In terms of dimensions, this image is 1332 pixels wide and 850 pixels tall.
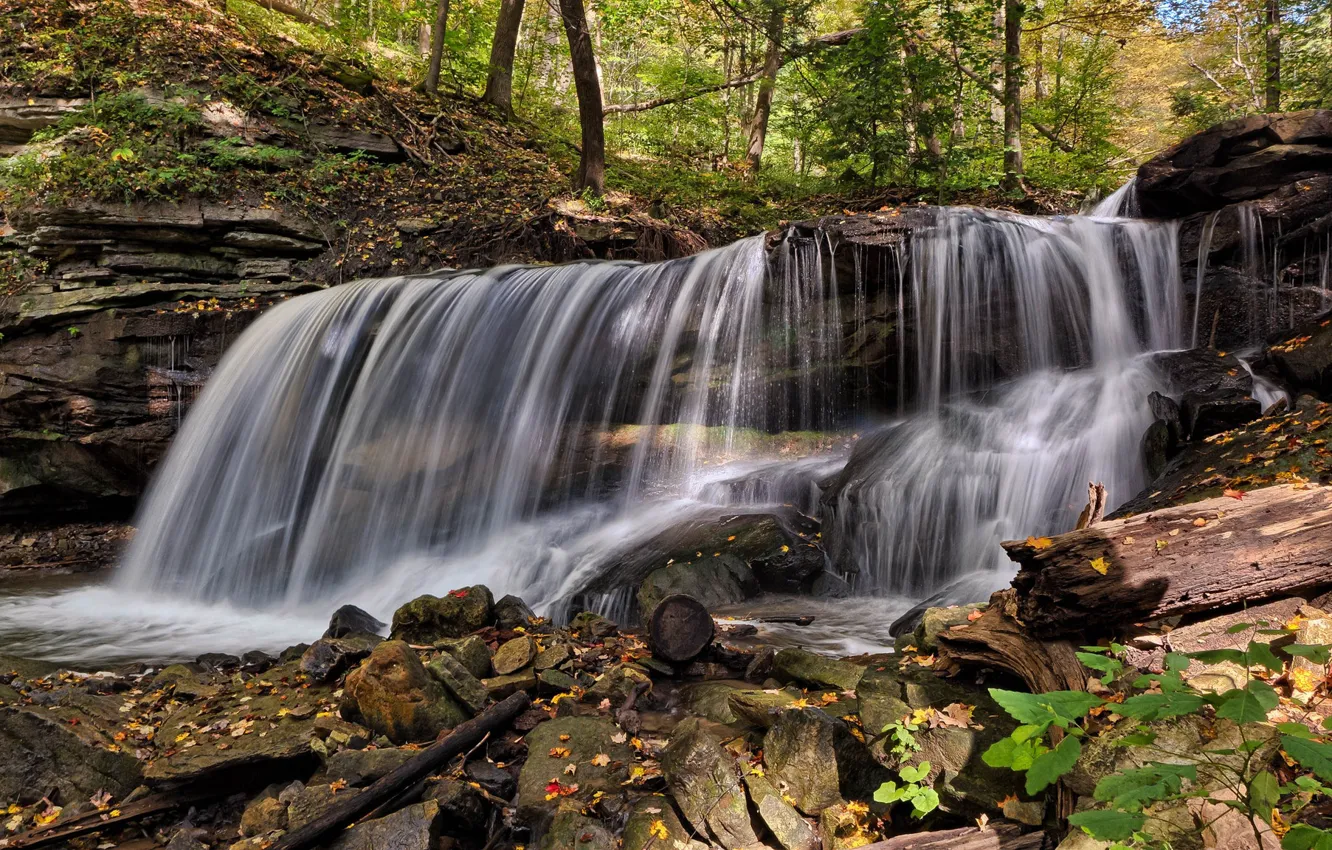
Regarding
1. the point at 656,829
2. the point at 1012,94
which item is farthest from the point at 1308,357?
the point at 1012,94

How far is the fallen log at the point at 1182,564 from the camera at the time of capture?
2580 mm

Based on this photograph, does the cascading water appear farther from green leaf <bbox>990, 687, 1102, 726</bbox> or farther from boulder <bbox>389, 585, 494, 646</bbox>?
green leaf <bbox>990, 687, 1102, 726</bbox>

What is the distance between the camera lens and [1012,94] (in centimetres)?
1253

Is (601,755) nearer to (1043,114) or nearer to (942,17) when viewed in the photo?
(942,17)

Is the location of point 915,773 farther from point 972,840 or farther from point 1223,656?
point 1223,656

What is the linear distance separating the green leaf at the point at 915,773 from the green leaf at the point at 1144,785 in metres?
0.87

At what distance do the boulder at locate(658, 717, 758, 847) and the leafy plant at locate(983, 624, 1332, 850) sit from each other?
1.00 m

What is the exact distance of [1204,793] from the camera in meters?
1.74

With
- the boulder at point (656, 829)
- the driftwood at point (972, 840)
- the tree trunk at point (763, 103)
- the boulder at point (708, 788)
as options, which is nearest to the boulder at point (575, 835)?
the boulder at point (656, 829)

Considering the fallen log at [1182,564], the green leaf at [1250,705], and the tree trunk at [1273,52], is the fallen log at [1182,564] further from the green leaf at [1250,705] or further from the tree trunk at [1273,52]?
the tree trunk at [1273,52]

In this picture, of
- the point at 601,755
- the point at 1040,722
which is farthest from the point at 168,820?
the point at 1040,722

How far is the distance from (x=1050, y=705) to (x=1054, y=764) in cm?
14

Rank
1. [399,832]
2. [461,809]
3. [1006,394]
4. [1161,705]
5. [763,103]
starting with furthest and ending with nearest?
[763,103], [1006,394], [461,809], [399,832], [1161,705]

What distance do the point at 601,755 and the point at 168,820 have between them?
6.85 feet
